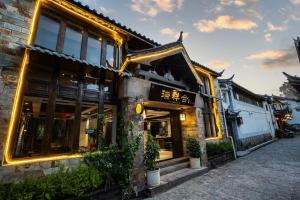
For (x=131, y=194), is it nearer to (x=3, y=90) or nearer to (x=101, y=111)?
(x=101, y=111)

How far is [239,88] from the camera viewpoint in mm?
21062

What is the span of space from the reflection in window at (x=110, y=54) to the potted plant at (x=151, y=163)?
14.2ft

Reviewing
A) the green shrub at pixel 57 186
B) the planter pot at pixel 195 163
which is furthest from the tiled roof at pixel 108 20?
the planter pot at pixel 195 163

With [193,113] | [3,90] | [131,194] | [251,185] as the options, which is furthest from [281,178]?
[3,90]

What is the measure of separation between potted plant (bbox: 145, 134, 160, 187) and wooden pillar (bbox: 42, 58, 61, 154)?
3956 millimetres

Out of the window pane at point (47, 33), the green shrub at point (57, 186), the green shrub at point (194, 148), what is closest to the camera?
the green shrub at point (57, 186)

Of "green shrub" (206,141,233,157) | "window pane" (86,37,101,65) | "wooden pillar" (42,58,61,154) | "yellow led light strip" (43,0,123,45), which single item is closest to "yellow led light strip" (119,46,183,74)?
"window pane" (86,37,101,65)

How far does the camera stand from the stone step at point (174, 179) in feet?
21.9

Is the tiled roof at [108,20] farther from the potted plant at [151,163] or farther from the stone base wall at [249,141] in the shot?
the stone base wall at [249,141]

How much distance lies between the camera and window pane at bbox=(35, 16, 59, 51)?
20.9 feet

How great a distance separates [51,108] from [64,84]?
1083mm

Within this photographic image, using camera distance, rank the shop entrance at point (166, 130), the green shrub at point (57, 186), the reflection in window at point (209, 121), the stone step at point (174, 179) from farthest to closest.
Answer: the reflection in window at point (209, 121)
the shop entrance at point (166, 130)
the stone step at point (174, 179)
the green shrub at point (57, 186)

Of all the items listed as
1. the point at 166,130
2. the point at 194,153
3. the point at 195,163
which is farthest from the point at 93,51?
the point at 166,130

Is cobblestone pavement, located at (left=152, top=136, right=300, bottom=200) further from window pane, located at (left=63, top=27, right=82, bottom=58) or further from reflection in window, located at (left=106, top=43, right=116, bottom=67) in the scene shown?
window pane, located at (left=63, top=27, right=82, bottom=58)
